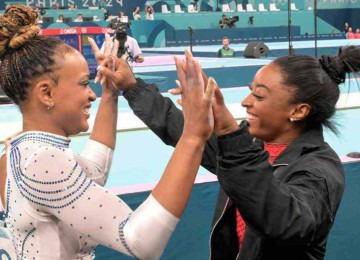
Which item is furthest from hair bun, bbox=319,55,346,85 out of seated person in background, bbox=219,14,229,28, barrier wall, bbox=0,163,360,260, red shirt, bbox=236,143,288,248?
seated person in background, bbox=219,14,229,28

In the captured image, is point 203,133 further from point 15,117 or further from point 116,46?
point 15,117

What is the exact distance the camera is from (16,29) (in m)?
1.43

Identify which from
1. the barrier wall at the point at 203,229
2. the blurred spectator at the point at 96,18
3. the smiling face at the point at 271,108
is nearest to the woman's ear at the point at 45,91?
the smiling face at the point at 271,108

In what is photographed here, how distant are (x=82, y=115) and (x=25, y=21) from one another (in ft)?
0.91

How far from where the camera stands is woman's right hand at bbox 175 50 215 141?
121cm

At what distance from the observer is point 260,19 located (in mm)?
24156

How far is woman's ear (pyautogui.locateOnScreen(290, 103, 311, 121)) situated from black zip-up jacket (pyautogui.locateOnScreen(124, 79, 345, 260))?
2.2 inches

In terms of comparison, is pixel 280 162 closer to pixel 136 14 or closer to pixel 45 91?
pixel 45 91

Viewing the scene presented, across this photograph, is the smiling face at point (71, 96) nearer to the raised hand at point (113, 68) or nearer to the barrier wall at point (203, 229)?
the raised hand at point (113, 68)

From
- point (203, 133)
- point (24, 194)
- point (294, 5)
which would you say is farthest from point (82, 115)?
point (294, 5)

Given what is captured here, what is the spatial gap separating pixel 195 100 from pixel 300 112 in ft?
1.78

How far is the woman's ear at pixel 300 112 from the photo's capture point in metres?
1.66

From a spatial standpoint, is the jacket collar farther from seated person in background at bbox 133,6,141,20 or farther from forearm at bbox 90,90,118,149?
seated person in background at bbox 133,6,141,20

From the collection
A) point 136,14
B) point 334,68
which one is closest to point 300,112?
point 334,68
